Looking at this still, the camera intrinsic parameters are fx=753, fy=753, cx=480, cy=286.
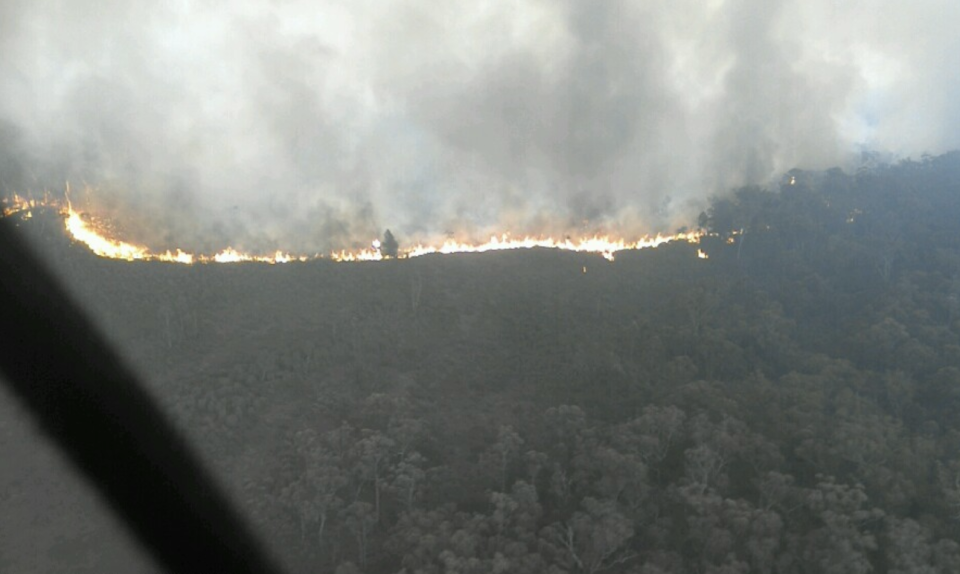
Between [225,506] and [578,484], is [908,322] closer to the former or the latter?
[578,484]

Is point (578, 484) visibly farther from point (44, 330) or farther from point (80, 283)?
point (80, 283)

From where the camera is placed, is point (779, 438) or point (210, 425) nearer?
point (779, 438)

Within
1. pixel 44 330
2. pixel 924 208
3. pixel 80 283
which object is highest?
pixel 924 208

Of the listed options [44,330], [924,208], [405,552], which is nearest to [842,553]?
[405,552]

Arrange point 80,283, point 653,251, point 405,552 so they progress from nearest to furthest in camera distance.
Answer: point 405,552 < point 80,283 < point 653,251

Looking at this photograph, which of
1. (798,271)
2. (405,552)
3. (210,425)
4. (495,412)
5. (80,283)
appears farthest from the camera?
(798,271)

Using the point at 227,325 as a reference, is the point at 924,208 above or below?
above
